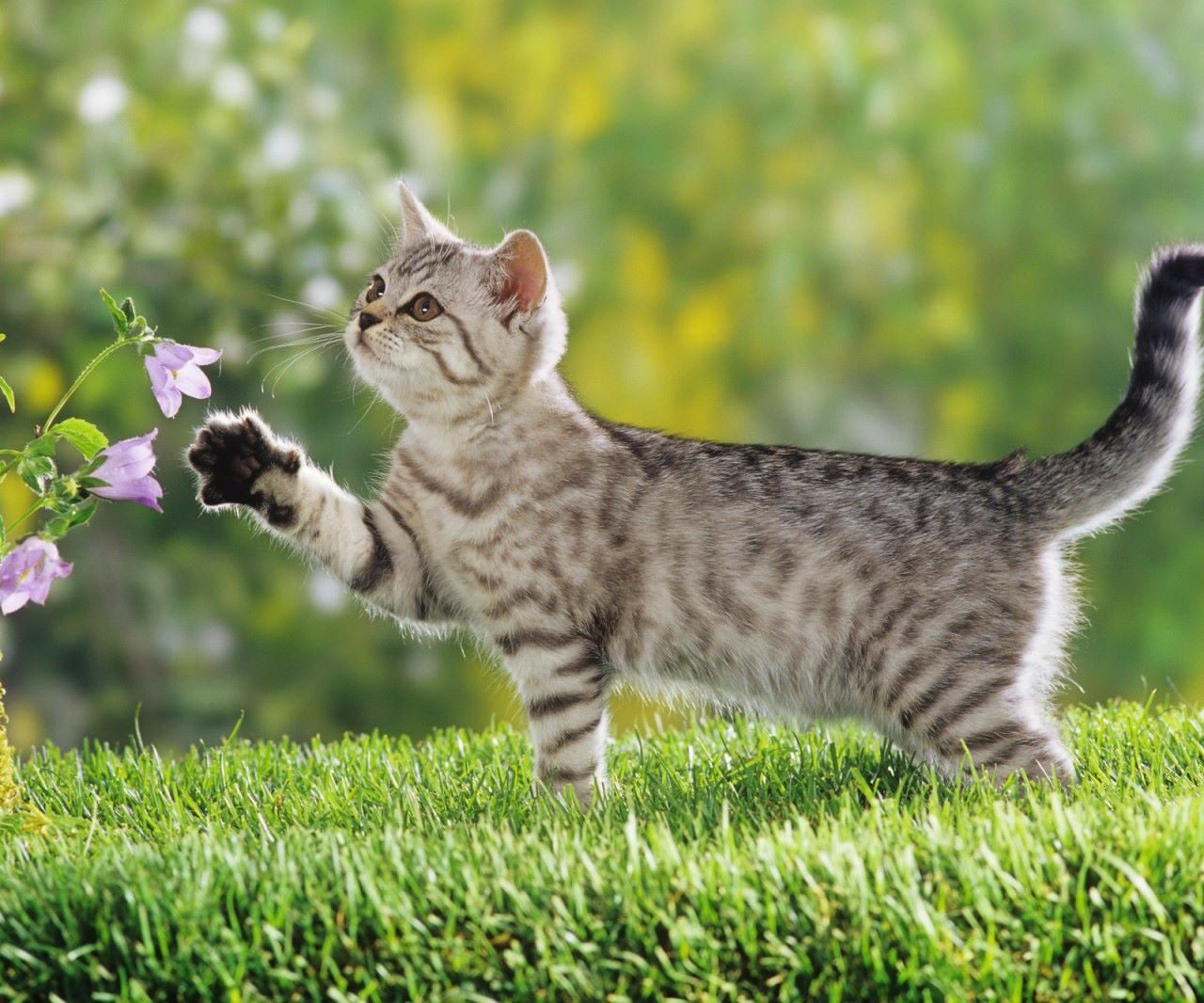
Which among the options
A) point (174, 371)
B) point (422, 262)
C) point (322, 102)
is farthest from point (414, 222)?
point (322, 102)

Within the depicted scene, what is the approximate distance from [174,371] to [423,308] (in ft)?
1.83

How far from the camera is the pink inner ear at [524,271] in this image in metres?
2.71

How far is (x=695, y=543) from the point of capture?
2.69m

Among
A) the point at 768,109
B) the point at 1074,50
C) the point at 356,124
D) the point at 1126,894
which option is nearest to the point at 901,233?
the point at 768,109

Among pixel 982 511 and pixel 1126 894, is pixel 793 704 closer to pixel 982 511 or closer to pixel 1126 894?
pixel 982 511

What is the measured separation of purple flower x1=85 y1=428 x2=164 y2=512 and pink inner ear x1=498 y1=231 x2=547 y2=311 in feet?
2.50

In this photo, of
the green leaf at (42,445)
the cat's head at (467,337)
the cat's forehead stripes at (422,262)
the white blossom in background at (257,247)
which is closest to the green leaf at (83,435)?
the green leaf at (42,445)

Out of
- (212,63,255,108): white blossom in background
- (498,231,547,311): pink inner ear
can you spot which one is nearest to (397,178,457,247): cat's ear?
(498,231,547,311): pink inner ear

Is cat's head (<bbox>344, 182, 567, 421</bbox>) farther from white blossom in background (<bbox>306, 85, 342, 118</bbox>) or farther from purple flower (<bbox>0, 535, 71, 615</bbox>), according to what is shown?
white blossom in background (<bbox>306, 85, 342, 118</bbox>)

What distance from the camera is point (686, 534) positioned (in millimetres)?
2695

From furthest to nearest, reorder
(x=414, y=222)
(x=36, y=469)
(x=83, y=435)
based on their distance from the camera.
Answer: (x=414, y=222), (x=83, y=435), (x=36, y=469)

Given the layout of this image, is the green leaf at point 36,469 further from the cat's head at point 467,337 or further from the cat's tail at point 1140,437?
the cat's tail at point 1140,437

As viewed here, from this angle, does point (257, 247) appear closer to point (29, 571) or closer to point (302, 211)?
point (302, 211)

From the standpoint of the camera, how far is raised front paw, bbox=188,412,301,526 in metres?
2.68
